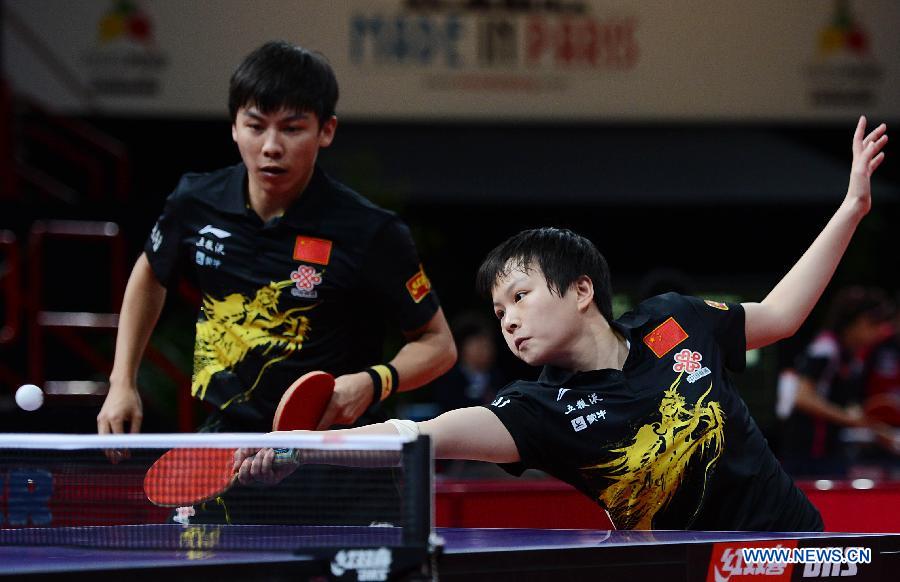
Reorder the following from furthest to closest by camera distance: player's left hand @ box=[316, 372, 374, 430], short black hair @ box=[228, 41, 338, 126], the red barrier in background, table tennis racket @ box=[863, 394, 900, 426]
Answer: table tennis racket @ box=[863, 394, 900, 426] < the red barrier in background < short black hair @ box=[228, 41, 338, 126] < player's left hand @ box=[316, 372, 374, 430]

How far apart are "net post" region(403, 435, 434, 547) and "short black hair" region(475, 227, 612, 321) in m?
0.85

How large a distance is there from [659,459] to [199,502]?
1005 millimetres

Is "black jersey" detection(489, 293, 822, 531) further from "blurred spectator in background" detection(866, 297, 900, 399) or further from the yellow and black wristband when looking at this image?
"blurred spectator in background" detection(866, 297, 900, 399)

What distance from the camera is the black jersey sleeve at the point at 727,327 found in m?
3.10

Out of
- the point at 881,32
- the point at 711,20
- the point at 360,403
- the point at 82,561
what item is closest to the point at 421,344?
the point at 360,403

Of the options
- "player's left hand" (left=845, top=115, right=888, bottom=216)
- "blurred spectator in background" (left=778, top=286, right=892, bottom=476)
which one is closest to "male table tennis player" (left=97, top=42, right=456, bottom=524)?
"player's left hand" (left=845, top=115, right=888, bottom=216)

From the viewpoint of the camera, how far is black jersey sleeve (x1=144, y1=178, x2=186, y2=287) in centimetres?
365

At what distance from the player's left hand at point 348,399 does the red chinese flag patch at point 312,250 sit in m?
0.35

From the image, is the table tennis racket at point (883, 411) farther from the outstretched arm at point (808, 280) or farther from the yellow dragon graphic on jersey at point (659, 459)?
the yellow dragon graphic on jersey at point (659, 459)

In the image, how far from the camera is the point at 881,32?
44.1 feet

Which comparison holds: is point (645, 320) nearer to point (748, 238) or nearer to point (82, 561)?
point (82, 561)

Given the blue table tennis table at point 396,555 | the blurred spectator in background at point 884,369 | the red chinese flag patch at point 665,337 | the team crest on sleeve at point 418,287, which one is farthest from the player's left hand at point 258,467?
the blurred spectator in background at point 884,369

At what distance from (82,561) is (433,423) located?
2.61ft

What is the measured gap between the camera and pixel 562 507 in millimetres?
4703
